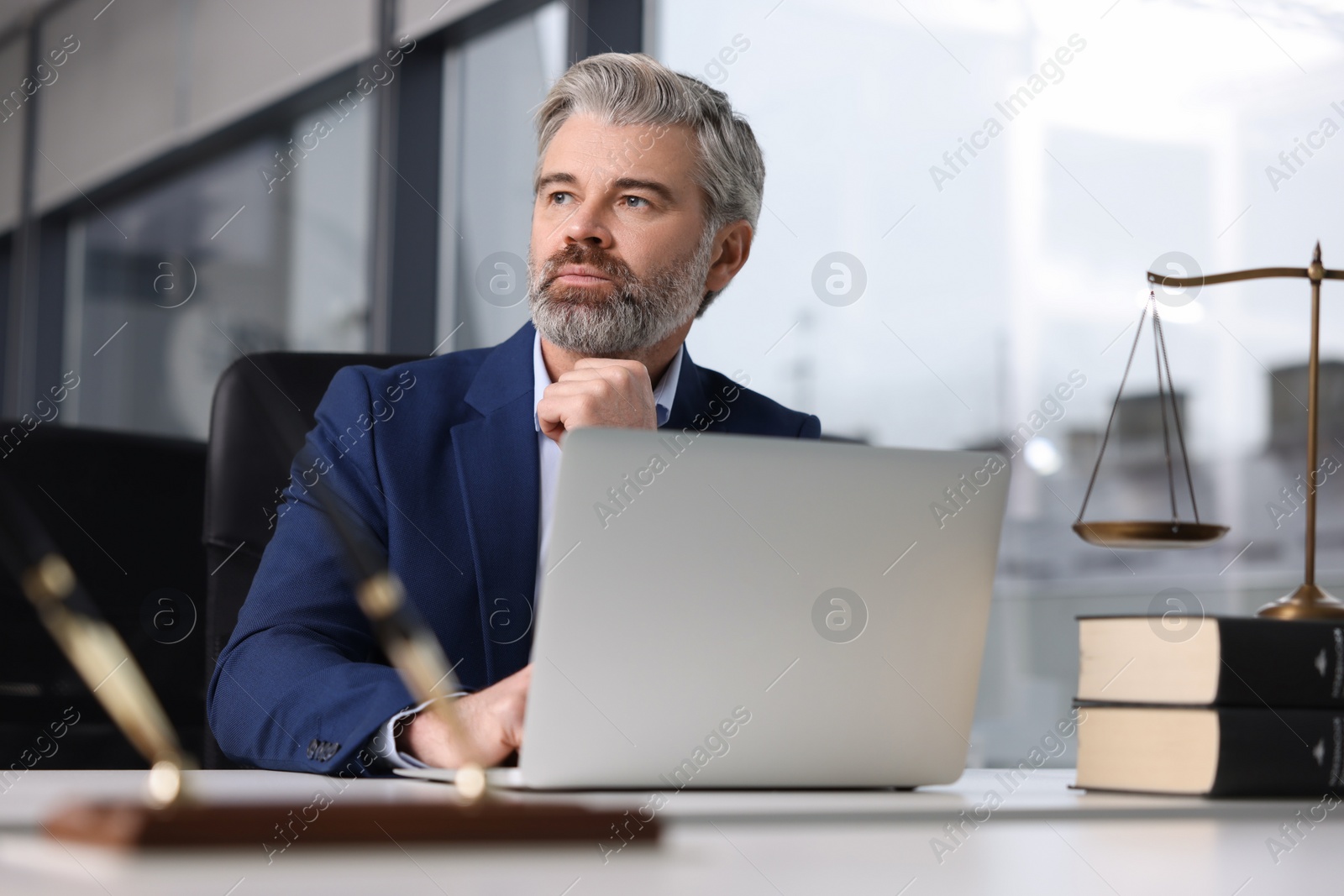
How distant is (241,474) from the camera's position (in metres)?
1.87


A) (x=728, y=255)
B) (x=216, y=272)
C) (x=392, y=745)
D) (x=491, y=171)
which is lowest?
(x=392, y=745)

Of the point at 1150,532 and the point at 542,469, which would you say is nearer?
the point at 1150,532

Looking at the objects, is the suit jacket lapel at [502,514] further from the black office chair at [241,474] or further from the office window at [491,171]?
the office window at [491,171]

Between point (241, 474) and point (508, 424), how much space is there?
0.41 m

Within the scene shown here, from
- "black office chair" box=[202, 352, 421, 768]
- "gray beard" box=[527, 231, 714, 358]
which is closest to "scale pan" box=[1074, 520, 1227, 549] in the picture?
"gray beard" box=[527, 231, 714, 358]

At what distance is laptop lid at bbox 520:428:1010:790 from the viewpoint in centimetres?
87

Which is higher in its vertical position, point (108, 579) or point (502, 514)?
point (502, 514)

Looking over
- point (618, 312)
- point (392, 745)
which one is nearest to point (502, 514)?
point (618, 312)

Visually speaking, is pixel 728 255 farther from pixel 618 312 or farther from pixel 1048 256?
pixel 1048 256

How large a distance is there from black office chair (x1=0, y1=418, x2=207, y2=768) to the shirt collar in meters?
0.59

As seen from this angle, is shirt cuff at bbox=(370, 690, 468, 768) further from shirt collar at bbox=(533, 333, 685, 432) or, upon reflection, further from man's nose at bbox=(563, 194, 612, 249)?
man's nose at bbox=(563, 194, 612, 249)

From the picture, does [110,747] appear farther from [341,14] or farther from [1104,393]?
[341,14]

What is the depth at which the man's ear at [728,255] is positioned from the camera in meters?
2.22

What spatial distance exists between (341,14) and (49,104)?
2579mm
